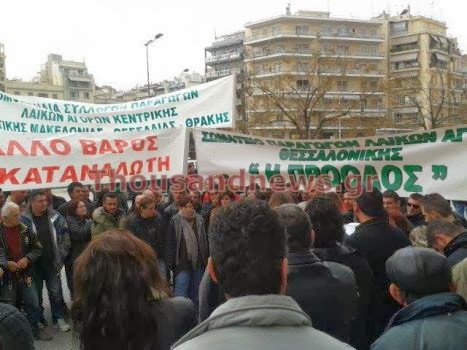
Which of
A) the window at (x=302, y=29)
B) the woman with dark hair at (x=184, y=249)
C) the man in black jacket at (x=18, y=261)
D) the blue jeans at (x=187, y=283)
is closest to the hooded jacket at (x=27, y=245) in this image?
the man in black jacket at (x=18, y=261)

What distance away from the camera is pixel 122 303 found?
2.01 m

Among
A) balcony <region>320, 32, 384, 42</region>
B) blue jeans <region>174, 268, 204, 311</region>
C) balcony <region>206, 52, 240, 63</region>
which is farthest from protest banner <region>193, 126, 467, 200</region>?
balcony <region>206, 52, 240, 63</region>

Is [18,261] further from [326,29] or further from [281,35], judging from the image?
[326,29]

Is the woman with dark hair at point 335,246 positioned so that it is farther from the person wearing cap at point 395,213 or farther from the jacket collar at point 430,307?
the person wearing cap at point 395,213

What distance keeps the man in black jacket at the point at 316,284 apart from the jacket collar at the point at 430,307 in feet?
1.83

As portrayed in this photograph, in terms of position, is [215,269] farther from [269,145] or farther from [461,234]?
[269,145]

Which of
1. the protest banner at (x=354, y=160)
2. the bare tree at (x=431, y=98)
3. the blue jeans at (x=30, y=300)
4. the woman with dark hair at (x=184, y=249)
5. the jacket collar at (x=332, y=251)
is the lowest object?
the blue jeans at (x=30, y=300)

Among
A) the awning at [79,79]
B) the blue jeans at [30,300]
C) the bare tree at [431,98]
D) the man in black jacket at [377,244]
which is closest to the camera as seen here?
the man in black jacket at [377,244]

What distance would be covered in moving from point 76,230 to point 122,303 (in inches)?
168

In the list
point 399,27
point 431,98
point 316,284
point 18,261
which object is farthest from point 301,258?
point 399,27

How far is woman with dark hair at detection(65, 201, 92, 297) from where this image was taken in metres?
6.06

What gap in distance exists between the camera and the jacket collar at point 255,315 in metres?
1.34

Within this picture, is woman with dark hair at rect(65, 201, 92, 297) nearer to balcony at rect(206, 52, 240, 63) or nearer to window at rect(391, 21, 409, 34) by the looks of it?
window at rect(391, 21, 409, 34)

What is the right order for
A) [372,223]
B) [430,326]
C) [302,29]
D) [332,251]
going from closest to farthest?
[430,326] → [332,251] → [372,223] → [302,29]
